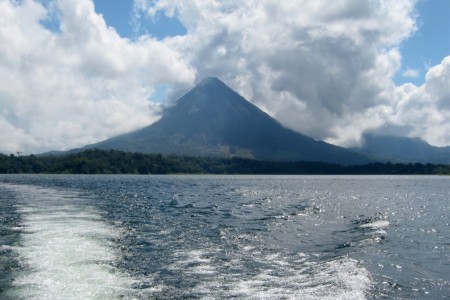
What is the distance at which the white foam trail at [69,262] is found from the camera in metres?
19.8

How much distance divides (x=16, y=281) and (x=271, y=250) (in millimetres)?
16708

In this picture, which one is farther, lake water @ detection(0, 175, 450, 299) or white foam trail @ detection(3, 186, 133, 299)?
lake water @ detection(0, 175, 450, 299)

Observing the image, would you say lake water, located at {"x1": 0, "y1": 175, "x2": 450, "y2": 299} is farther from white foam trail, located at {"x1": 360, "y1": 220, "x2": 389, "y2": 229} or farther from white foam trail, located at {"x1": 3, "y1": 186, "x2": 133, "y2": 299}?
white foam trail, located at {"x1": 360, "y1": 220, "x2": 389, "y2": 229}

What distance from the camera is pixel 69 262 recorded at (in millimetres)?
24969

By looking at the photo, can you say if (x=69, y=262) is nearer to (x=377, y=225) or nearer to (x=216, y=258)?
(x=216, y=258)

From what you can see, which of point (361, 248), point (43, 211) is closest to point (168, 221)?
point (43, 211)

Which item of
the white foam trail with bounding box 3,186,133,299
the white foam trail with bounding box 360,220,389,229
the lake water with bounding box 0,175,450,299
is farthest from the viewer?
the white foam trail with bounding box 360,220,389,229

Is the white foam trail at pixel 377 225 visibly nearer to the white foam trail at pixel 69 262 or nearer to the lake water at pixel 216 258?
the lake water at pixel 216 258

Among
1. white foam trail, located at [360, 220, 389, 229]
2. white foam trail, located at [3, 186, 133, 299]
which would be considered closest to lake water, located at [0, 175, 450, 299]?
white foam trail, located at [3, 186, 133, 299]

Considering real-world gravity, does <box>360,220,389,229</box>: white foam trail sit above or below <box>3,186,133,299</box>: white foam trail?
below

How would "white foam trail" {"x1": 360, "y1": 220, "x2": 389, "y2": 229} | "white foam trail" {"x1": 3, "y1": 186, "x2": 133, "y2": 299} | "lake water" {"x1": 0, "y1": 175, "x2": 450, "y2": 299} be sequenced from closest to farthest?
"white foam trail" {"x1": 3, "y1": 186, "x2": 133, "y2": 299} → "lake water" {"x1": 0, "y1": 175, "x2": 450, "y2": 299} → "white foam trail" {"x1": 360, "y1": 220, "x2": 389, "y2": 229}

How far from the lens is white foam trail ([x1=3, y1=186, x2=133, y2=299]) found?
781 inches

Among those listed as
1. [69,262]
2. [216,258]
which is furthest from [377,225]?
[69,262]

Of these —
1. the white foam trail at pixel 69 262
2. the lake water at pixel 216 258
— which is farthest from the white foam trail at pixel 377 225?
the white foam trail at pixel 69 262
